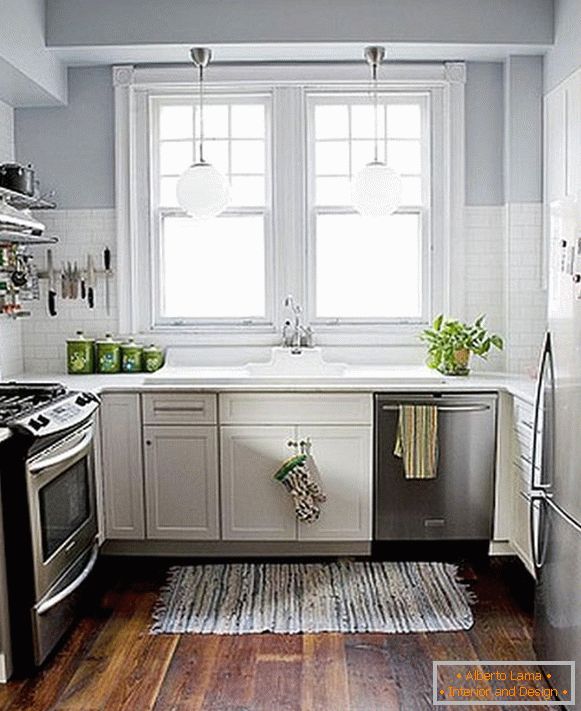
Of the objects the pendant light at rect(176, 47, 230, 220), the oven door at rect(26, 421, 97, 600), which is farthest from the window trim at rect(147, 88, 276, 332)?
the oven door at rect(26, 421, 97, 600)

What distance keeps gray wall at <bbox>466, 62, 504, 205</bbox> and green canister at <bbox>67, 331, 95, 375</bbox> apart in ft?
7.15

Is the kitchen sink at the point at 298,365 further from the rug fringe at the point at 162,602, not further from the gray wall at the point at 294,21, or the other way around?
the gray wall at the point at 294,21

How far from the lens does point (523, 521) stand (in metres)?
4.11

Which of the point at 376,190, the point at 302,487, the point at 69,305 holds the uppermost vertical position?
the point at 376,190

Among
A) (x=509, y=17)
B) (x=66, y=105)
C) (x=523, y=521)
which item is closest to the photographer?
(x=523, y=521)

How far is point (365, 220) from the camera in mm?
4914

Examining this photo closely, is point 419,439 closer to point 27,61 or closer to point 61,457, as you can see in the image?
point 61,457

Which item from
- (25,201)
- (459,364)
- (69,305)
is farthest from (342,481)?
(25,201)

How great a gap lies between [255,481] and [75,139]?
2.04 metres

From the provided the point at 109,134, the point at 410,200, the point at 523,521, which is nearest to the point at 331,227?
the point at 410,200

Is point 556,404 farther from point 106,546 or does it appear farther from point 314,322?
point 106,546

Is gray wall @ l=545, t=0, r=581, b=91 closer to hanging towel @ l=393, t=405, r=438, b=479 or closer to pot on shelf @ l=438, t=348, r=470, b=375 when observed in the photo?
pot on shelf @ l=438, t=348, r=470, b=375

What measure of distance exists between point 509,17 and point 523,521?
2381 mm

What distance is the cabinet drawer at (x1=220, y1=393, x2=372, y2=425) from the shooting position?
427 cm
